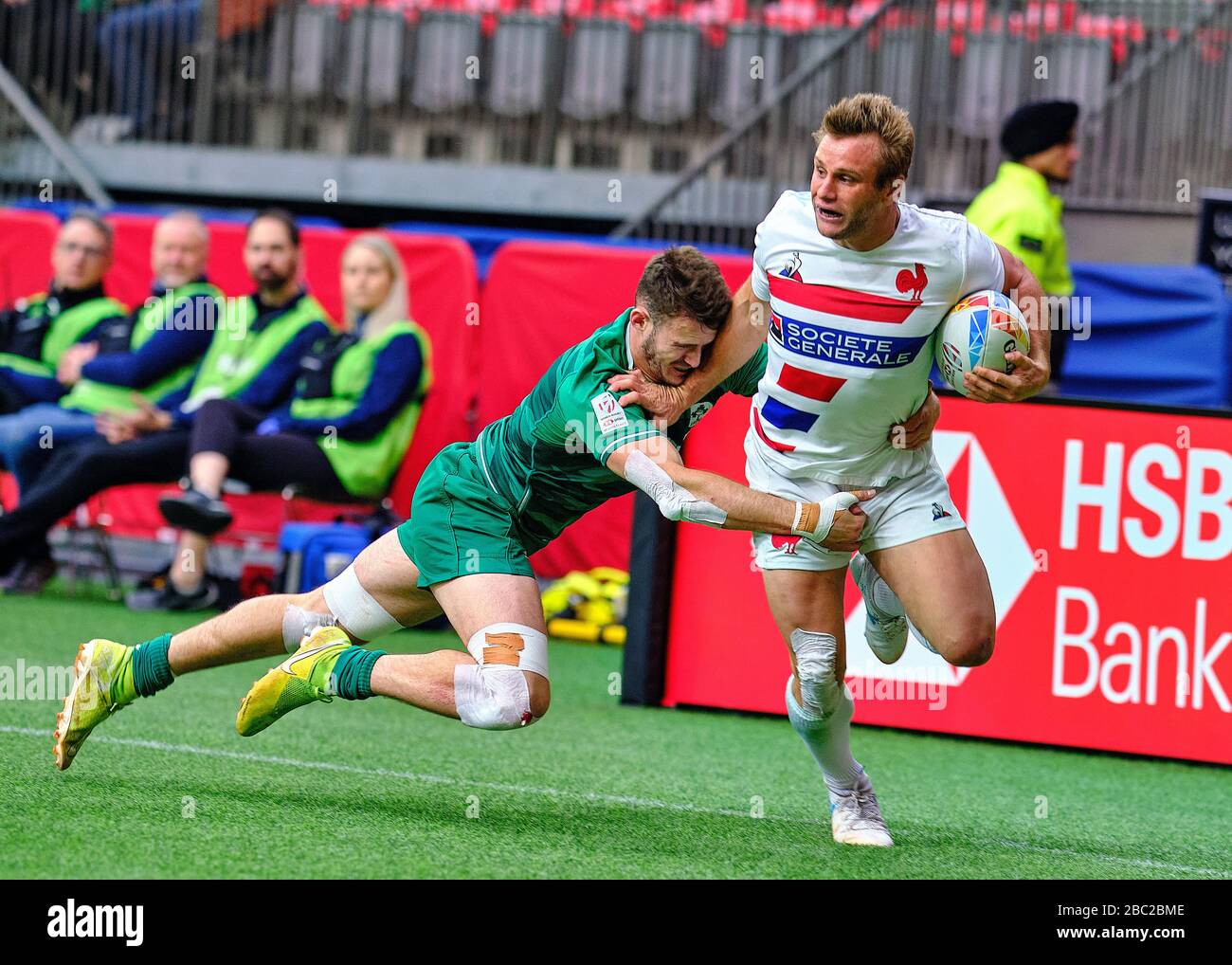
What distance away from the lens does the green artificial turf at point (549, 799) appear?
4.60 meters

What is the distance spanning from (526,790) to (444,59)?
35.0ft

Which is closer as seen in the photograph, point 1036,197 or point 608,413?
point 608,413

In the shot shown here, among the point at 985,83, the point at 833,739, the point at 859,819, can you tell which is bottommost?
Answer: the point at 859,819

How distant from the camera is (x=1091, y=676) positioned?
24.1 ft

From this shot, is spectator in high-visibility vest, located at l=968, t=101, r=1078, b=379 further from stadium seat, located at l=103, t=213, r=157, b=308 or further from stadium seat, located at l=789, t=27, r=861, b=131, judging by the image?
stadium seat, located at l=103, t=213, r=157, b=308

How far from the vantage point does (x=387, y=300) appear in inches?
409

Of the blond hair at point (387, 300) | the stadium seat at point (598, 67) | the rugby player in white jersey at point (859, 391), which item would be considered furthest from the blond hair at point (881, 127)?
the stadium seat at point (598, 67)

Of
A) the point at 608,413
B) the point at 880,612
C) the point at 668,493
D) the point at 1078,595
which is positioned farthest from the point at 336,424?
the point at 668,493

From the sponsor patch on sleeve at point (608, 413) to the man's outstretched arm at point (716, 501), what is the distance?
0.07 metres

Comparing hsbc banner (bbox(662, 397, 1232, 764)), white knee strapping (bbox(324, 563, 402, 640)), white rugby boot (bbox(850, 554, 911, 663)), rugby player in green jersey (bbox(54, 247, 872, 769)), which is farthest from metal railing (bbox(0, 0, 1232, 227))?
white knee strapping (bbox(324, 563, 402, 640))

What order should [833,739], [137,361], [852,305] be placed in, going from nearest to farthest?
[852,305], [833,739], [137,361]

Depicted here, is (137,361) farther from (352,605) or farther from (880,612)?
(880,612)

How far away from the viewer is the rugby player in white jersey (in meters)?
4.90
